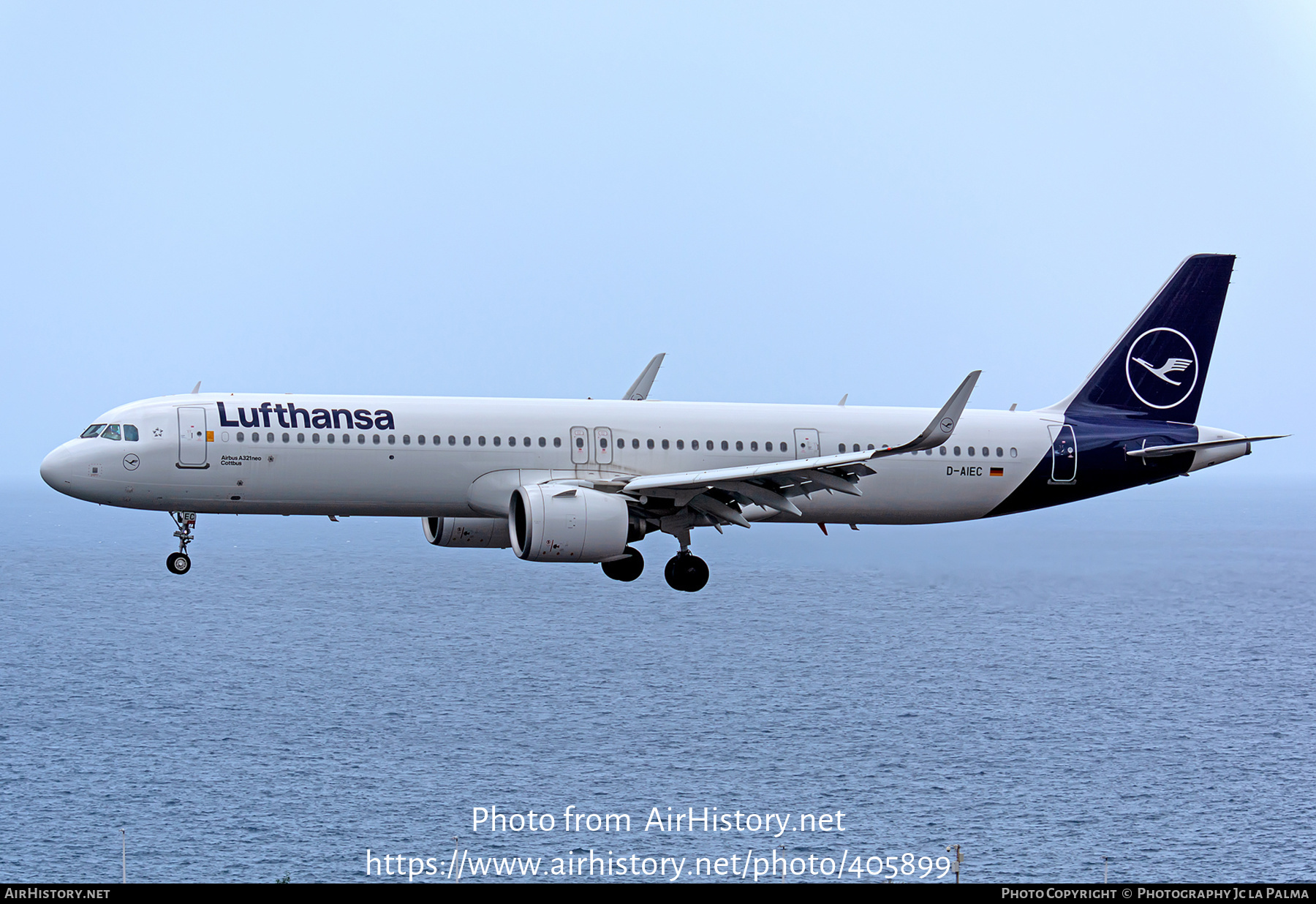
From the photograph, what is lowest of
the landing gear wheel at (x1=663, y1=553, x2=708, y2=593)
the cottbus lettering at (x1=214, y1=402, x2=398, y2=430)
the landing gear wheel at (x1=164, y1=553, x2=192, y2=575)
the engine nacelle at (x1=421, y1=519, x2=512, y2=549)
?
the landing gear wheel at (x1=663, y1=553, x2=708, y2=593)

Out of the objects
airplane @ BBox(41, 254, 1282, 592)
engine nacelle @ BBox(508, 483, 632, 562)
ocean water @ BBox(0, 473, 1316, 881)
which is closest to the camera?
engine nacelle @ BBox(508, 483, 632, 562)

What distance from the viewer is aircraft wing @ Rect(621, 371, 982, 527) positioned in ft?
102

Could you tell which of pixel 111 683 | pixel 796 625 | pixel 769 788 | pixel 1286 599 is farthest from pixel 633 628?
pixel 1286 599

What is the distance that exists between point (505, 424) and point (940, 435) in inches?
457

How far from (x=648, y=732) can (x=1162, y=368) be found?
78.3m

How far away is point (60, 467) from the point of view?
107 feet

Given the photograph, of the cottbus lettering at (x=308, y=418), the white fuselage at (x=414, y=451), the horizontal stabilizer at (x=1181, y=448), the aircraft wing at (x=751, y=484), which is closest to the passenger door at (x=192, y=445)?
the white fuselage at (x=414, y=451)

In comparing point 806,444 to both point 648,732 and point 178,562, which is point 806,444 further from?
point 648,732

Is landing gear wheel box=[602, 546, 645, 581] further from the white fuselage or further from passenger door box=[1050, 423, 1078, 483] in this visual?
passenger door box=[1050, 423, 1078, 483]

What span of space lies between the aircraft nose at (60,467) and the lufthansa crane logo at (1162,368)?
31362 millimetres

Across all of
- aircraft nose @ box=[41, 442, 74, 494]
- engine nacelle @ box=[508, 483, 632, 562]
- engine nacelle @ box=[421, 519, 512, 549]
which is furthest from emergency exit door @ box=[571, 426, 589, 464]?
aircraft nose @ box=[41, 442, 74, 494]

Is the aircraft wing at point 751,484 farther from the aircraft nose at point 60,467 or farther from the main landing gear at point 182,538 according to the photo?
the aircraft nose at point 60,467

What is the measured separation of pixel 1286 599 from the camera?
175 m

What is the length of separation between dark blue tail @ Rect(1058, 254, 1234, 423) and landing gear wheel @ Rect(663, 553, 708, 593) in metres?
13.2
